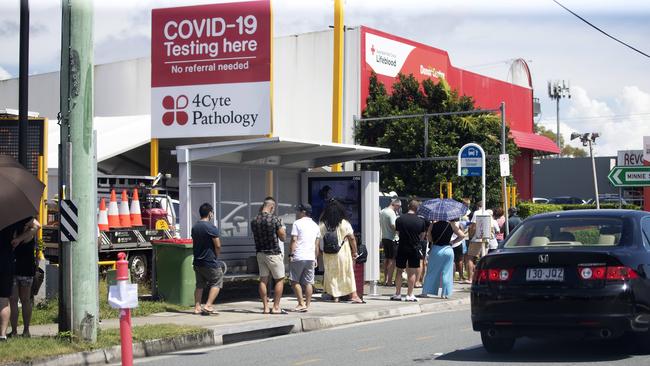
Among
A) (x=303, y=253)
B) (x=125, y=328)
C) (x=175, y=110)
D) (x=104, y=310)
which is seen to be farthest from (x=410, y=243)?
(x=125, y=328)

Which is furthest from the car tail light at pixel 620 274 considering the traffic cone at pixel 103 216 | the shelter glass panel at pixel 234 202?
the traffic cone at pixel 103 216

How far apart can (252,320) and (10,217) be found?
4.23m

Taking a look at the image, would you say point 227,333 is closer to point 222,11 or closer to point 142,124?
point 222,11

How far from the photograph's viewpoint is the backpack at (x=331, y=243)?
16750mm

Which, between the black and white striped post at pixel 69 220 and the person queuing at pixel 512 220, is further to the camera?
the person queuing at pixel 512 220

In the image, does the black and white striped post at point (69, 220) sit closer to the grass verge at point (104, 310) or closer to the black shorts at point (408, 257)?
the grass verge at point (104, 310)

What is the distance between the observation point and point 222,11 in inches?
904

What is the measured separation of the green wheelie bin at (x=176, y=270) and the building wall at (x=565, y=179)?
60.8 meters

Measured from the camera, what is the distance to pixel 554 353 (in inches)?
428

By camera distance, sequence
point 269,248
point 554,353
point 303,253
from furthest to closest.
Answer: point 303,253 → point 269,248 → point 554,353

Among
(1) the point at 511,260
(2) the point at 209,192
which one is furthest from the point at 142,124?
(1) the point at 511,260

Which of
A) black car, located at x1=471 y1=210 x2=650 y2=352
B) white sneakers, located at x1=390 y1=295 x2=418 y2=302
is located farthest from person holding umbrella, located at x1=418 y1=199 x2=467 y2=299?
black car, located at x1=471 y1=210 x2=650 y2=352

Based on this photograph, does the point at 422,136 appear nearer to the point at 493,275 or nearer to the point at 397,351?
the point at 397,351

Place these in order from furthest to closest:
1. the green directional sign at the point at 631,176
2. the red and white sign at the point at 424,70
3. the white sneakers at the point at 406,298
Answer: the red and white sign at the point at 424,70 < the green directional sign at the point at 631,176 < the white sneakers at the point at 406,298
